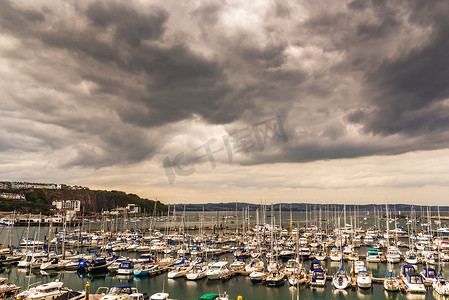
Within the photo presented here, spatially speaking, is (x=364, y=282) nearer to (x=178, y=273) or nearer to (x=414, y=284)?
(x=414, y=284)

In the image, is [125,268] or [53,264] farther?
[53,264]

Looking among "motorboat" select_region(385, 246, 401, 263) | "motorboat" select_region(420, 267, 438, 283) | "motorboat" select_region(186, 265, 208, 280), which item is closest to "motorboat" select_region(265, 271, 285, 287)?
"motorboat" select_region(186, 265, 208, 280)

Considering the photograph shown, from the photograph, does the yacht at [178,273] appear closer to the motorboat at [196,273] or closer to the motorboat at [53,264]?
the motorboat at [196,273]

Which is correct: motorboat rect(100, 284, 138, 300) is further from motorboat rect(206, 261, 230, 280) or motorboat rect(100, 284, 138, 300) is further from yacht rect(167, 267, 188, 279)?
motorboat rect(206, 261, 230, 280)

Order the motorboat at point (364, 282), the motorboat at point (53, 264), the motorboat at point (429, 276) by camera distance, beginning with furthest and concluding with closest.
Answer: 1. the motorboat at point (53, 264)
2. the motorboat at point (429, 276)
3. the motorboat at point (364, 282)

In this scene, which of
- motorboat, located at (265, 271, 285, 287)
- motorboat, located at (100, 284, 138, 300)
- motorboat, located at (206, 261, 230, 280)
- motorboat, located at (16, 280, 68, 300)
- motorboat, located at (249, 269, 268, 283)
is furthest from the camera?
motorboat, located at (206, 261, 230, 280)

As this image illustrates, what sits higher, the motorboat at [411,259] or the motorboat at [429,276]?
the motorboat at [429,276]

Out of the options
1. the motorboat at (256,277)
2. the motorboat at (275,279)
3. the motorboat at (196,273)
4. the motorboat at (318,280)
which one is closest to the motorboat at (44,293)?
the motorboat at (196,273)

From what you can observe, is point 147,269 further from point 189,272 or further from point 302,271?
point 302,271

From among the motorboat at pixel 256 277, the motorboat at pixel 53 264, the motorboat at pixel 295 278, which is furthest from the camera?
the motorboat at pixel 53 264

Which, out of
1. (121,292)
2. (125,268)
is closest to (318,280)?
(121,292)

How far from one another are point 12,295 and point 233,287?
2815 centimetres

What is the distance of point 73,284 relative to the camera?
46.4 meters

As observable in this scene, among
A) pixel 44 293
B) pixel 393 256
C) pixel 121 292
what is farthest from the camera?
pixel 393 256
